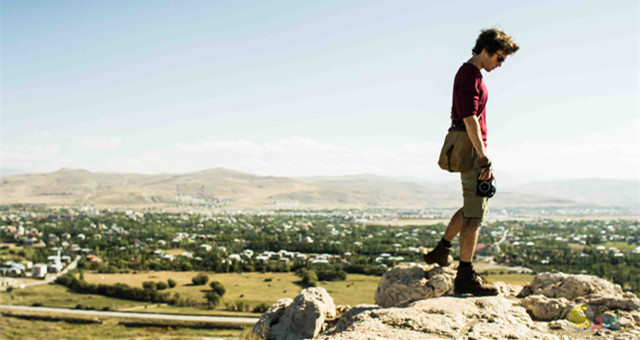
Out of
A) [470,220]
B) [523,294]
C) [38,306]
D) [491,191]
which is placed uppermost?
[491,191]

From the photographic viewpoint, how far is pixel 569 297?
22.9 feet

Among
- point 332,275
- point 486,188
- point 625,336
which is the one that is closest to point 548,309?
point 625,336

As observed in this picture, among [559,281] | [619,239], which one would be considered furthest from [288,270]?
[619,239]

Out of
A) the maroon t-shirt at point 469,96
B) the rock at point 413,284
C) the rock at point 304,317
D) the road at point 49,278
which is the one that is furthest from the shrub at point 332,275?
the maroon t-shirt at point 469,96

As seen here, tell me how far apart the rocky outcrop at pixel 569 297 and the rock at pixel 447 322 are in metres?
0.71

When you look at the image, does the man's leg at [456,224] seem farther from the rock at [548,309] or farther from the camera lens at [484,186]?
the rock at [548,309]

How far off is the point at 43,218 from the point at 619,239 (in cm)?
13630

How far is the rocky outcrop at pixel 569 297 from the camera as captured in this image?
5.80m

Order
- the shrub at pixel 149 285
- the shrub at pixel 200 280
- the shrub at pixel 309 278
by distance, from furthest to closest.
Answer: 1. the shrub at pixel 200 280
2. the shrub at pixel 309 278
3. the shrub at pixel 149 285

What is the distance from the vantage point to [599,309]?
593 centimetres

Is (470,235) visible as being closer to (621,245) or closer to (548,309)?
(548,309)

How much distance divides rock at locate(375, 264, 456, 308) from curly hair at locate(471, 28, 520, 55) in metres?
3.16

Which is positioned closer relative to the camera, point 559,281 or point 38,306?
point 559,281

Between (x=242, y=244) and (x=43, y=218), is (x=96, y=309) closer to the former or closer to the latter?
(x=242, y=244)
